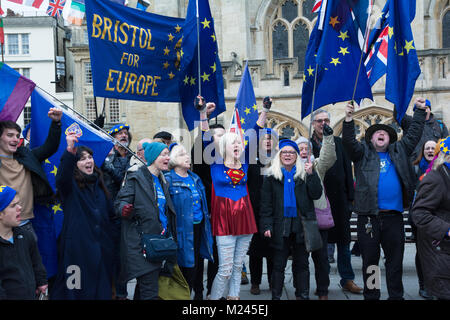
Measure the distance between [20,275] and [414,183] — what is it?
159 inches

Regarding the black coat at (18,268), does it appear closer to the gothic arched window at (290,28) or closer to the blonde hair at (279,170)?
the blonde hair at (279,170)

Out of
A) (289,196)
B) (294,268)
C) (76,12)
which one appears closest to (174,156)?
(289,196)

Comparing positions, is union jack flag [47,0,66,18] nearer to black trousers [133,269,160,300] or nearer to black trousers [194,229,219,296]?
black trousers [194,229,219,296]

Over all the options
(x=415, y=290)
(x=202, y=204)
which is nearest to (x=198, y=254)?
(x=202, y=204)

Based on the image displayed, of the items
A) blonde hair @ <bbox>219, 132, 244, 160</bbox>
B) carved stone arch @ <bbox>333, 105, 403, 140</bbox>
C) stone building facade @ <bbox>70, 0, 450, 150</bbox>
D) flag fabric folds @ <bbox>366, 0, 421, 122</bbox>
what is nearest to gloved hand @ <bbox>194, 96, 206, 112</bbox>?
blonde hair @ <bbox>219, 132, 244, 160</bbox>

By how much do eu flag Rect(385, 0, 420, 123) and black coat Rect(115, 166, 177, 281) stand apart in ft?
9.40

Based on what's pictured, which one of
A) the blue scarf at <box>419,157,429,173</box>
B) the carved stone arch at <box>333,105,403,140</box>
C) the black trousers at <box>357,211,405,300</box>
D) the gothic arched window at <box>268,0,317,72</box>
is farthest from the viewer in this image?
the gothic arched window at <box>268,0,317,72</box>

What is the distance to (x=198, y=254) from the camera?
19.3ft

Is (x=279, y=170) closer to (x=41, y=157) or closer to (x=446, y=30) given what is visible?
(x=41, y=157)

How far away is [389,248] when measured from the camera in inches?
228

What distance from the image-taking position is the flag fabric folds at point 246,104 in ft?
25.2

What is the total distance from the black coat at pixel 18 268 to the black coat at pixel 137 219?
0.83m

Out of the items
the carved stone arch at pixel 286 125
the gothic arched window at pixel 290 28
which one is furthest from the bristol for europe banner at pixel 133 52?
the gothic arched window at pixel 290 28

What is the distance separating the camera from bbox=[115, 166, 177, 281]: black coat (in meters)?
4.96
